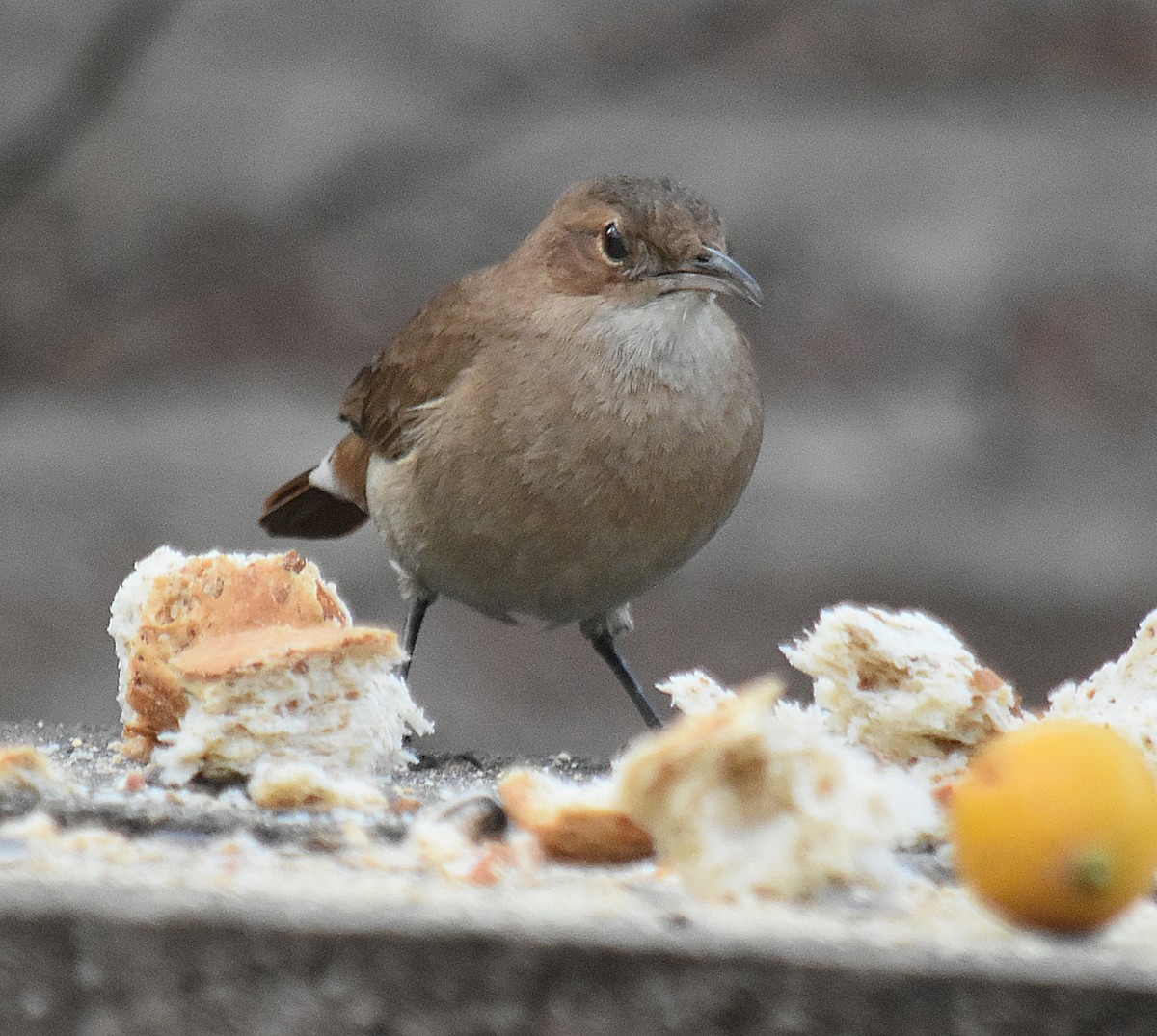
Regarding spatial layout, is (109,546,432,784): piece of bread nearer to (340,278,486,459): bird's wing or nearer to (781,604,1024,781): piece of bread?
(781,604,1024,781): piece of bread

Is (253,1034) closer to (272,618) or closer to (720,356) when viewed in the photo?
(272,618)

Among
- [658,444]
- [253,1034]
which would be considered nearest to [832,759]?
[253,1034]

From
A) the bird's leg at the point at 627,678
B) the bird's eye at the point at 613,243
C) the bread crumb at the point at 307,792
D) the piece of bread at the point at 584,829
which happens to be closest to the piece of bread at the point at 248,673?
the bread crumb at the point at 307,792

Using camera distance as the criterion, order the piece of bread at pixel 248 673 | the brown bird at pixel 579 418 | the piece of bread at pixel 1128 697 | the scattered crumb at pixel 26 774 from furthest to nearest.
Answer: the brown bird at pixel 579 418 → the piece of bread at pixel 248 673 → the piece of bread at pixel 1128 697 → the scattered crumb at pixel 26 774

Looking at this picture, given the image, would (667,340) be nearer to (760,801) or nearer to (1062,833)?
(760,801)

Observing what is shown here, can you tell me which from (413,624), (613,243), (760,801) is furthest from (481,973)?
(413,624)

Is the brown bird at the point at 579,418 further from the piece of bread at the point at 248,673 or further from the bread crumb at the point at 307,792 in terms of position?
the bread crumb at the point at 307,792
